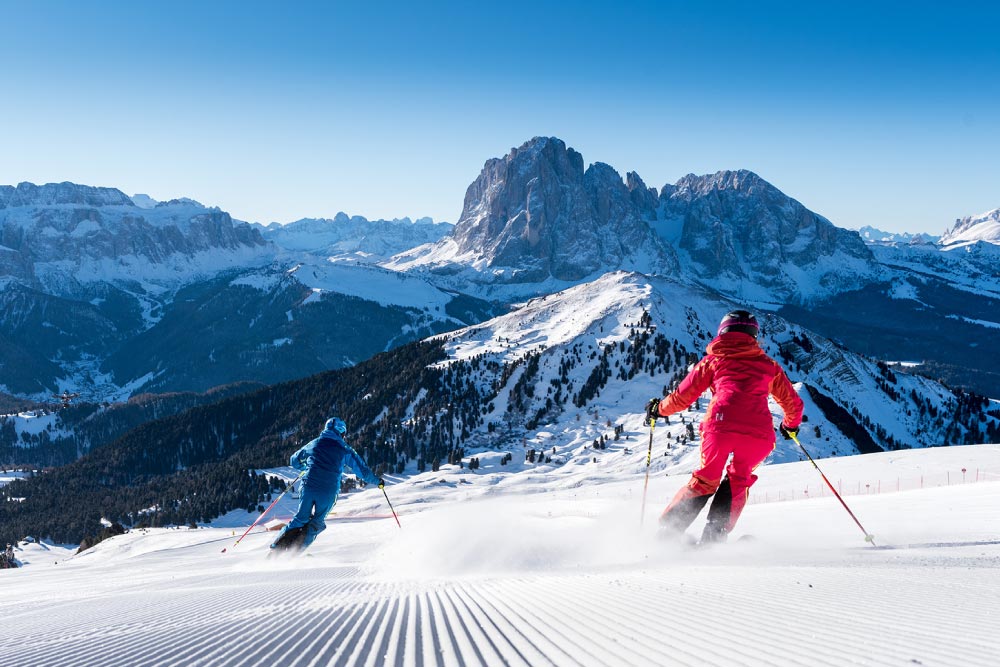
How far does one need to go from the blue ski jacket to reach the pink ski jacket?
32.8 feet

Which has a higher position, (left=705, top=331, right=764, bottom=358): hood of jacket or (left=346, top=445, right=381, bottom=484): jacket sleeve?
(left=705, top=331, right=764, bottom=358): hood of jacket

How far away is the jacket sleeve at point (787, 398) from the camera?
11.9 metres

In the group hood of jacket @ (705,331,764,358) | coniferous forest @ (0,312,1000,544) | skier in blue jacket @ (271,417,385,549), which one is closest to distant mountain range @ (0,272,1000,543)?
coniferous forest @ (0,312,1000,544)

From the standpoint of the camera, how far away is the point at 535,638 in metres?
5.72

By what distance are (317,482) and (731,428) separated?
11787mm

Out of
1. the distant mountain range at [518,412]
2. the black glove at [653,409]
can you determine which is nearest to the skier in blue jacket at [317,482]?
the black glove at [653,409]

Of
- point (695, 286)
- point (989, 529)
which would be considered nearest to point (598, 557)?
point (989, 529)

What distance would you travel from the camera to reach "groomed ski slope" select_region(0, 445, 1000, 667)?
5.26m

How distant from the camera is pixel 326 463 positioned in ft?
59.4

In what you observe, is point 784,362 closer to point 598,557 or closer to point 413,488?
point 413,488

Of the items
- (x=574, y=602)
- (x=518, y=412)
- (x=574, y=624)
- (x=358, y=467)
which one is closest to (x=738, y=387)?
(x=574, y=602)

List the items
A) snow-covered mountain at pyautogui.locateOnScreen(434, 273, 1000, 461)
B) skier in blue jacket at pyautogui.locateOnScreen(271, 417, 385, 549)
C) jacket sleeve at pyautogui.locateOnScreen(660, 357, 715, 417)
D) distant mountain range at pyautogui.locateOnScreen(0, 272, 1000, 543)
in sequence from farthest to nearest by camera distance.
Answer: snow-covered mountain at pyautogui.locateOnScreen(434, 273, 1000, 461)
distant mountain range at pyautogui.locateOnScreen(0, 272, 1000, 543)
skier in blue jacket at pyautogui.locateOnScreen(271, 417, 385, 549)
jacket sleeve at pyautogui.locateOnScreen(660, 357, 715, 417)

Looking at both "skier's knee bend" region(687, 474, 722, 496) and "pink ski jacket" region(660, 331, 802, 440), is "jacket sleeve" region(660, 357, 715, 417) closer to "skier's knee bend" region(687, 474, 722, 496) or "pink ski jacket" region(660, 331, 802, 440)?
"pink ski jacket" region(660, 331, 802, 440)

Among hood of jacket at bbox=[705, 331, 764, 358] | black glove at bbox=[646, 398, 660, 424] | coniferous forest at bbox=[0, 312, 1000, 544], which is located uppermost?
hood of jacket at bbox=[705, 331, 764, 358]
